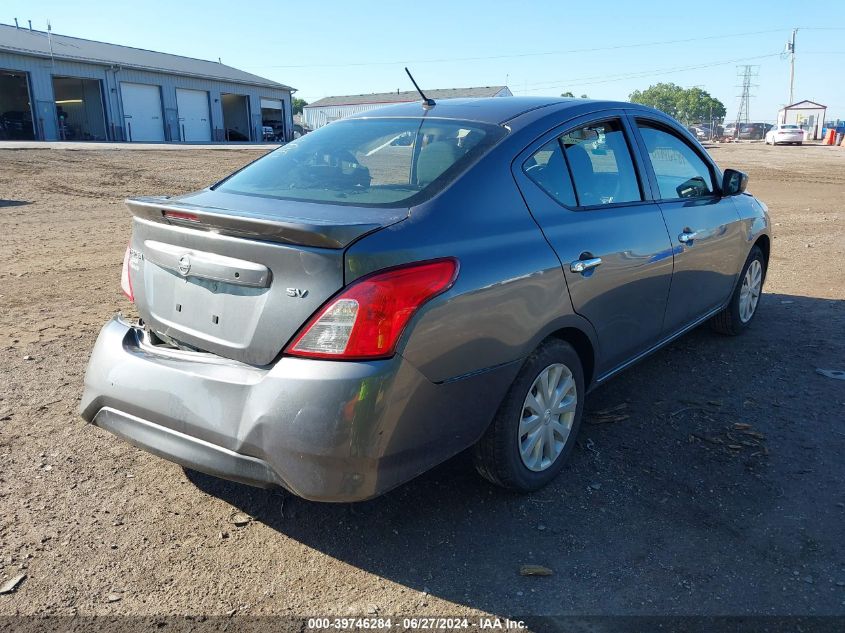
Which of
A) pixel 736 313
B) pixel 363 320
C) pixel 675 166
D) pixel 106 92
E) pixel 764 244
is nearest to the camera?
pixel 363 320

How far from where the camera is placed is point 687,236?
4.11 m

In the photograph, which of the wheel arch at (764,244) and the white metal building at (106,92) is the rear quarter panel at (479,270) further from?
the white metal building at (106,92)

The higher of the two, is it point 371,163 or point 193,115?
point 193,115

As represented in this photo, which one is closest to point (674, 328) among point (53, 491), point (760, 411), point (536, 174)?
point (760, 411)

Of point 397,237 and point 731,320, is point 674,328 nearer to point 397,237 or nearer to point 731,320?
point 731,320

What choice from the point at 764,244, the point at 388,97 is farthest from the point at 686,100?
the point at 764,244

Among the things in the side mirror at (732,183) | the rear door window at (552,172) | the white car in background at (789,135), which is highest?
the white car in background at (789,135)

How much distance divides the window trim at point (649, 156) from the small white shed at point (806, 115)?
7327cm

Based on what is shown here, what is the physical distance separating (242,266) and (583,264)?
154cm

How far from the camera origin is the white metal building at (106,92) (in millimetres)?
35031

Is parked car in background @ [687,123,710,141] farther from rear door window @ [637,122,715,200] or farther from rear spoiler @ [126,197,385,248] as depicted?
rear spoiler @ [126,197,385,248]

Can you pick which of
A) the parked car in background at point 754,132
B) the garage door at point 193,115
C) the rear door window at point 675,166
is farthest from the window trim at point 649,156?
the parked car in background at point 754,132

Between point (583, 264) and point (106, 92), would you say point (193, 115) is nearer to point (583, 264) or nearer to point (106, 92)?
point (106, 92)

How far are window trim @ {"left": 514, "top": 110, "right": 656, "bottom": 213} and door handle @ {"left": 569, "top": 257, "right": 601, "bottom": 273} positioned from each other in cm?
25
